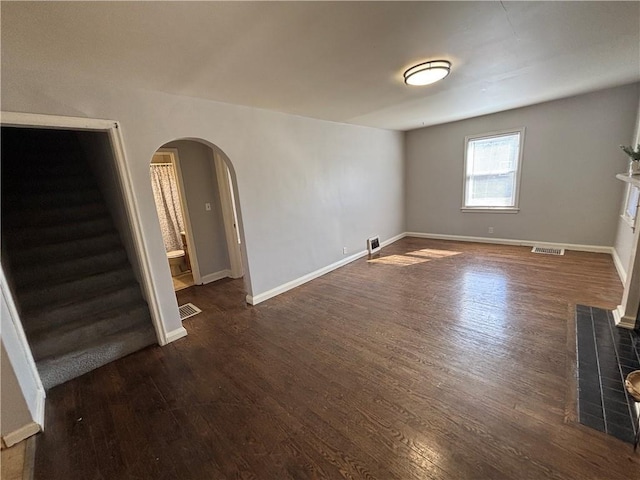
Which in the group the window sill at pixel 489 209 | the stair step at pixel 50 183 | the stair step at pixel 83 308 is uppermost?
the stair step at pixel 50 183

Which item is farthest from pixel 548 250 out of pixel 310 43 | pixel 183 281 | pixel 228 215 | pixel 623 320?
pixel 183 281

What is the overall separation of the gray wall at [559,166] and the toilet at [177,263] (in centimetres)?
544

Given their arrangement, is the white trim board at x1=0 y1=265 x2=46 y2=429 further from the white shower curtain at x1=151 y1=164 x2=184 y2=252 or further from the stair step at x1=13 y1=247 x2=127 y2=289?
the white shower curtain at x1=151 y1=164 x2=184 y2=252

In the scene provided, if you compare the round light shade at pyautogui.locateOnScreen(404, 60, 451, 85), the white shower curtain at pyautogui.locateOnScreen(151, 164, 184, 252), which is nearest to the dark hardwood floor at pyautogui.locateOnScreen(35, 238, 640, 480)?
the round light shade at pyautogui.locateOnScreen(404, 60, 451, 85)

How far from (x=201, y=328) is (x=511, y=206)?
18.1 feet

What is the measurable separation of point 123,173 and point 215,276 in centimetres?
248

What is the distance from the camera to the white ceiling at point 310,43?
4.79 feet

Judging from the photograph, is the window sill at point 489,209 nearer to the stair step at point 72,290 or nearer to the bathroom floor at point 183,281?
the bathroom floor at point 183,281

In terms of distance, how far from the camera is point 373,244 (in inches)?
213

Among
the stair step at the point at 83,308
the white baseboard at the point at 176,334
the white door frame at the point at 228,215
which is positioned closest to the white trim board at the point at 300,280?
the white baseboard at the point at 176,334

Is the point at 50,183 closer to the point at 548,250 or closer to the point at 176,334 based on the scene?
the point at 176,334

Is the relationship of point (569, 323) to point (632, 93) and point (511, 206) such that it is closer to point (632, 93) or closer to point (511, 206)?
point (511, 206)

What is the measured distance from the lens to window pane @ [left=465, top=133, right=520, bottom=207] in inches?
193

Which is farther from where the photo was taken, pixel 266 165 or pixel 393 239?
pixel 393 239
